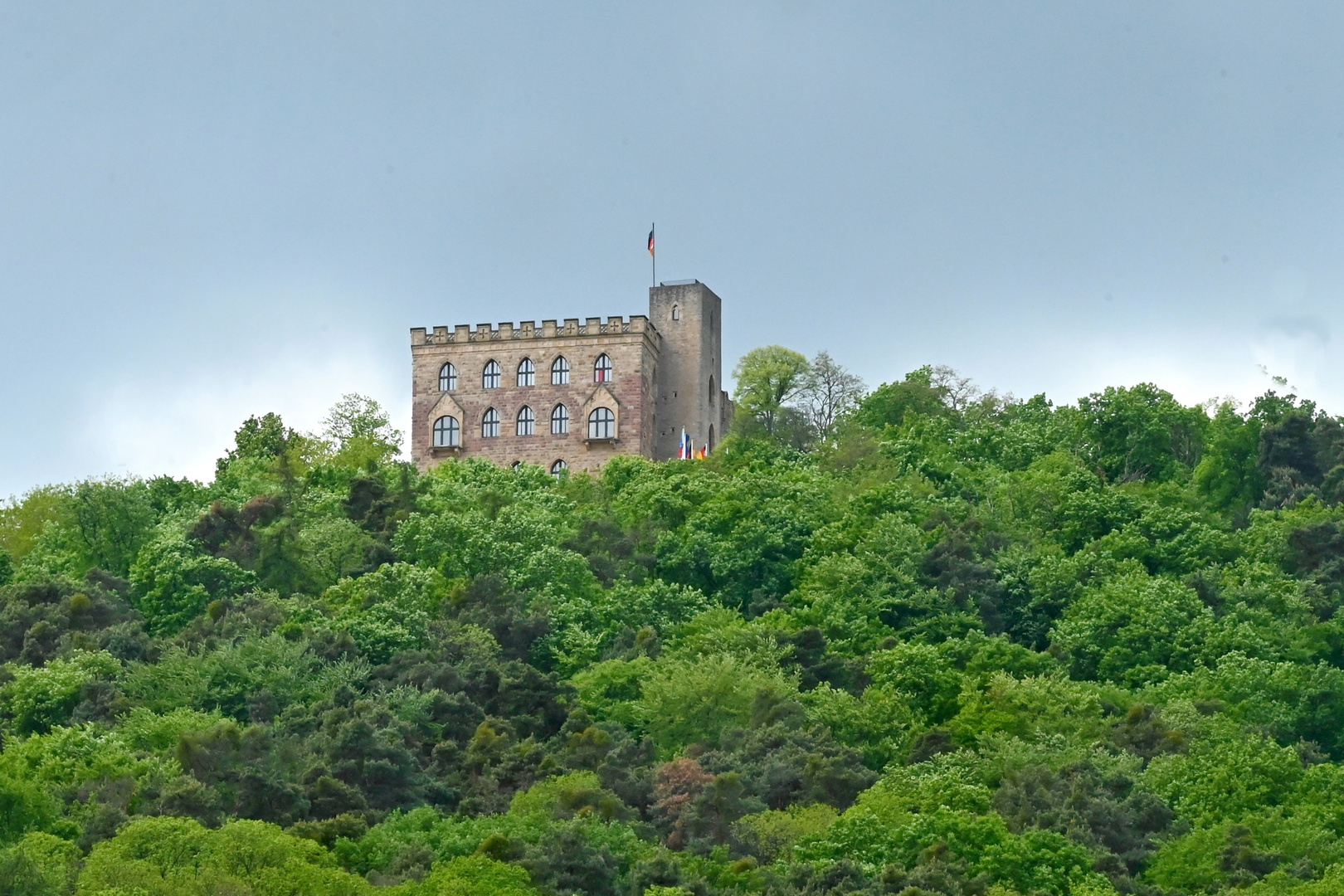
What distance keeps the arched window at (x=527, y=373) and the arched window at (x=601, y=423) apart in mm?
2795

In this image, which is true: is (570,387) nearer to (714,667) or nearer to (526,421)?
(526,421)

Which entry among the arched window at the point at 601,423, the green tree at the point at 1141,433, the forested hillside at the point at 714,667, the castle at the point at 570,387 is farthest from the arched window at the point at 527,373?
the green tree at the point at 1141,433

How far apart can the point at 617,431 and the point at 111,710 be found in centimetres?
3184

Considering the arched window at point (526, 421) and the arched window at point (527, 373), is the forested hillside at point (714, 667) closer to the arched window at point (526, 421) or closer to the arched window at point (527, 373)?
the arched window at point (526, 421)

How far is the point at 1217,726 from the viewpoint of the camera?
228 feet

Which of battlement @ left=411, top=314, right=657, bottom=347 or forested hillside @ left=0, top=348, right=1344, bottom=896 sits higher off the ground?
battlement @ left=411, top=314, right=657, bottom=347

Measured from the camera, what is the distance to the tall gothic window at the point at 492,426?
331 ft

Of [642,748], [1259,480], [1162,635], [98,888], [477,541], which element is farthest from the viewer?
[1259,480]

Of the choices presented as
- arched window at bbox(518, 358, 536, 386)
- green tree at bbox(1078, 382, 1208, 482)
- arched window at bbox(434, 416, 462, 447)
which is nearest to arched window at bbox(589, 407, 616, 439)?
arched window at bbox(518, 358, 536, 386)

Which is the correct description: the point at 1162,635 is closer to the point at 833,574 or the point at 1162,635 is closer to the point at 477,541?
the point at 833,574

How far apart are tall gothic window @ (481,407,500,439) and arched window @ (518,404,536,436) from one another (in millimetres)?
829

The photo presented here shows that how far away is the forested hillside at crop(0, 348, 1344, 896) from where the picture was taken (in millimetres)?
60781

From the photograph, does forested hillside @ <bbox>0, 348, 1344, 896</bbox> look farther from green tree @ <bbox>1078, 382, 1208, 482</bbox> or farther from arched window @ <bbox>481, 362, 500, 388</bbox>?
arched window @ <bbox>481, 362, 500, 388</bbox>

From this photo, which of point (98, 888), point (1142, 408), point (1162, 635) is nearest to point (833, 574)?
point (1162, 635)
